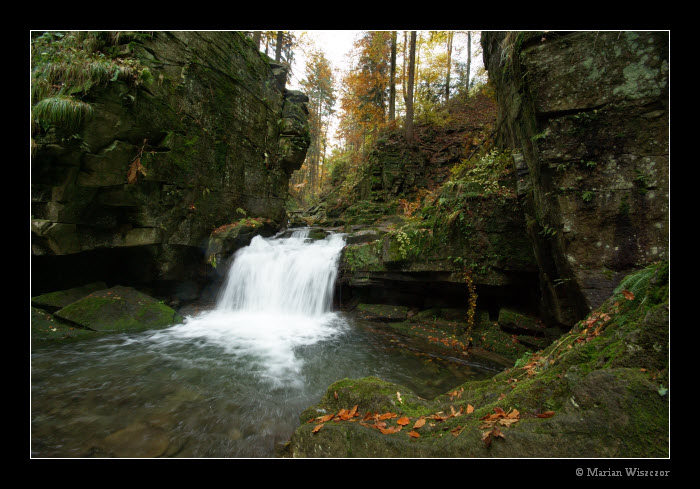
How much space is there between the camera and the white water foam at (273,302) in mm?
6516

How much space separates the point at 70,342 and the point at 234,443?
488 cm

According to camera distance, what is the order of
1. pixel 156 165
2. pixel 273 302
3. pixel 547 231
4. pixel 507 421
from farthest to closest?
pixel 273 302
pixel 156 165
pixel 547 231
pixel 507 421

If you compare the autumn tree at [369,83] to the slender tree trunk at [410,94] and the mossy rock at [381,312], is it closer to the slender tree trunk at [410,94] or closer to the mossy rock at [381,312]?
the slender tree trunk at [410,94]

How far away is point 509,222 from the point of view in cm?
611

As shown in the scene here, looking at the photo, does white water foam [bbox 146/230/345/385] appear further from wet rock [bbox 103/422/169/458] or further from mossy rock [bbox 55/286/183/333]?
wet rock [bbox 103/422/169/458]

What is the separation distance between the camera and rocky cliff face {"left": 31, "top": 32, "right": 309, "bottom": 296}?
6.15 metres

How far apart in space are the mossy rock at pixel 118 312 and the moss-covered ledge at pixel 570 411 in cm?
611

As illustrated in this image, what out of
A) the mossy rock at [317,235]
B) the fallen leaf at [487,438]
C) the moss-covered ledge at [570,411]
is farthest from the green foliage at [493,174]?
the mossy rock at [317,235]

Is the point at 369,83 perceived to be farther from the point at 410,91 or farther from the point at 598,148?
the point at 598,148

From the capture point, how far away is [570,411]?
5.73 feet

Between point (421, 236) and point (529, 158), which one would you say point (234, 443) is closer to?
point (421, 236)

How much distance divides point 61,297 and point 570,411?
9.56 metres

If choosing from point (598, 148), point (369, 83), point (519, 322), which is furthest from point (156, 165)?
point (369, 83)
